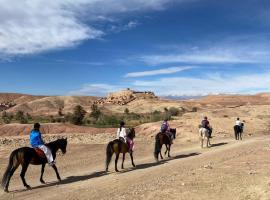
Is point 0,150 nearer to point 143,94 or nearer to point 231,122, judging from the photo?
point 231,122

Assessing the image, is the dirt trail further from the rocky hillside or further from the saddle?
the rocky hillside

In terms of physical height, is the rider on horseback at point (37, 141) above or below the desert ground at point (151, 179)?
above

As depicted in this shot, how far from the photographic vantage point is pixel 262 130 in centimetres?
5312

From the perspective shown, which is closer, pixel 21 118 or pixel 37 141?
pixel 37 141

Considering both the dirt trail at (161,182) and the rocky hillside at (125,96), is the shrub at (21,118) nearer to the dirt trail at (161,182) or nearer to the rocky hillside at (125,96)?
→ the dirt trail at (161,182)

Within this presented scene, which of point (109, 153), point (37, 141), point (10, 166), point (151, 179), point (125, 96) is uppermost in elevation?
point (125, 96)

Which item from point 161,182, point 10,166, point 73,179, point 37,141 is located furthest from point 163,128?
point 10,166

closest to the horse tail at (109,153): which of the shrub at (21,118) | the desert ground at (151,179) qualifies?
the desert ground at (151,179)

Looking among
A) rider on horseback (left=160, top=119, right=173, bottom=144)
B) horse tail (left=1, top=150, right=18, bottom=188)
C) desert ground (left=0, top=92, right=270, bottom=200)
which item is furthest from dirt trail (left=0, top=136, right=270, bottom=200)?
rider on horseback (left=160, top=119, right=173, bottom=144)

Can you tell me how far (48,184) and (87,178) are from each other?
1.90 m

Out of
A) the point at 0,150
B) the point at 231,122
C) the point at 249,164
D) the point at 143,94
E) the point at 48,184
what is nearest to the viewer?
the point at 48,184

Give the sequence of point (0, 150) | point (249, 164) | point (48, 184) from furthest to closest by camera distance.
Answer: point (0, 150)
point (249, 164)
point (48, 184)

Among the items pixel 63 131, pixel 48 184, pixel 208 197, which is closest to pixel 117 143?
pixel 48 184

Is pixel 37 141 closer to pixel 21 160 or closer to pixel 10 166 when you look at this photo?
pixel 21 160
